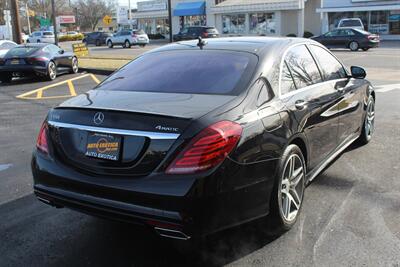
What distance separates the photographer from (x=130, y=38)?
43125 mm

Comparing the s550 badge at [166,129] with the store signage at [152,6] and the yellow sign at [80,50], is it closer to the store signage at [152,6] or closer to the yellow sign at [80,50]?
the yellow sign at [80,50]

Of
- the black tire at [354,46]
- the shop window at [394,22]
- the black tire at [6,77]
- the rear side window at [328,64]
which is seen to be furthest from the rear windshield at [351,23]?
the rear side window at [328,64]

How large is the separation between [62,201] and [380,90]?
33.7 feet

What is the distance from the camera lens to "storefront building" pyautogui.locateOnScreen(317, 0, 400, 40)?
4041 cm

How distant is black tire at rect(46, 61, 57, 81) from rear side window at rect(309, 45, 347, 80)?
1240 centimetres

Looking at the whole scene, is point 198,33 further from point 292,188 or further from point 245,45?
point 292,188

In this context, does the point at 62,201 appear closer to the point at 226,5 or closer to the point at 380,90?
the point at 380,90

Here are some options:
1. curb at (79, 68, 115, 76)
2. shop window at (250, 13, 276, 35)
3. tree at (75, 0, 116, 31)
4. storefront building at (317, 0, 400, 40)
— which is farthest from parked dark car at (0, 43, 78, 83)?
tree at (75, 0, 116, 31)

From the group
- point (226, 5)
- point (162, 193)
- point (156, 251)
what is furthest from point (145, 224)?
point (226, 5)

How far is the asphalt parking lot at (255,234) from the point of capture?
355 cm

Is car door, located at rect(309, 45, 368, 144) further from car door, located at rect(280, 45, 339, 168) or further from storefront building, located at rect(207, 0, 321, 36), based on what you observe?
storefront building, located at rect(207, 0, 321, 36)

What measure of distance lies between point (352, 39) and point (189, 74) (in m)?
26.7

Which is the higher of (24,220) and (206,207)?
(206,207)

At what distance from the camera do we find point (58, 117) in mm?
3662
